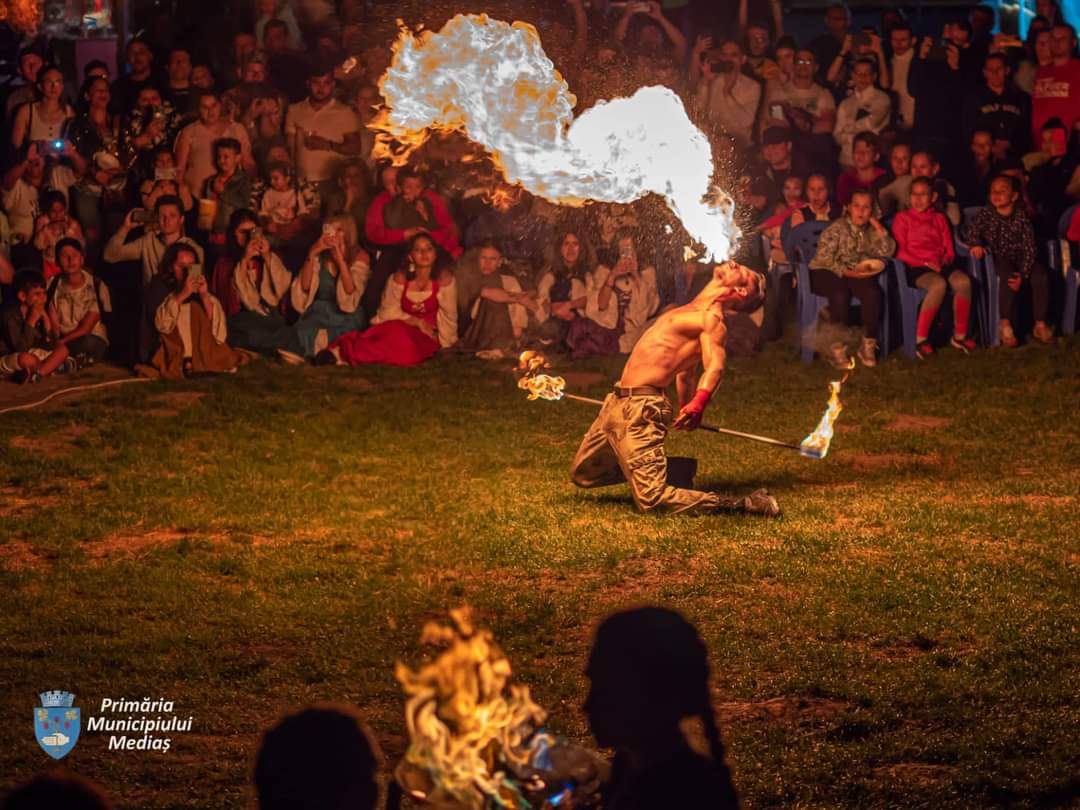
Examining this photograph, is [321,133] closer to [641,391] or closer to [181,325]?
[181,325]

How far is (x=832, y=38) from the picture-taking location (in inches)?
591

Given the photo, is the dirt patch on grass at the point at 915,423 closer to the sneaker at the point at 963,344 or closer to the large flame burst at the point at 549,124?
the sneaker at the point at 963,344

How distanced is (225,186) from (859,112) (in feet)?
20.5

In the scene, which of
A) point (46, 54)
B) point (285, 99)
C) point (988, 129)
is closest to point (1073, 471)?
point (988, 129)

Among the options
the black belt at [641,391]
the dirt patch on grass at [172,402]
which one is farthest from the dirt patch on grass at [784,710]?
the dirt patch on grass at [172,402]

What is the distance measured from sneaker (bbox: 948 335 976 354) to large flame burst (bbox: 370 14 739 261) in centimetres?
485

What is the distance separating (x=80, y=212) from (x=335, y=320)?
2674 mm

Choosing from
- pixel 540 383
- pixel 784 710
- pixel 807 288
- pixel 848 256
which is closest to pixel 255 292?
pixel 540 383

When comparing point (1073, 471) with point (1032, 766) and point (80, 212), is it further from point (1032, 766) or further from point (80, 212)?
point (80, 212)

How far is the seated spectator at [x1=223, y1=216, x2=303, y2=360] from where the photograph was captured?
45.9 feet

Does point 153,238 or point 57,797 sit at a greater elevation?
point 153,238

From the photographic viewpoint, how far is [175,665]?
22.0ft

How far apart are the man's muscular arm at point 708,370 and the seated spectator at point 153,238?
6.27 metres

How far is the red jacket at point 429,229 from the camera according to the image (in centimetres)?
1420
